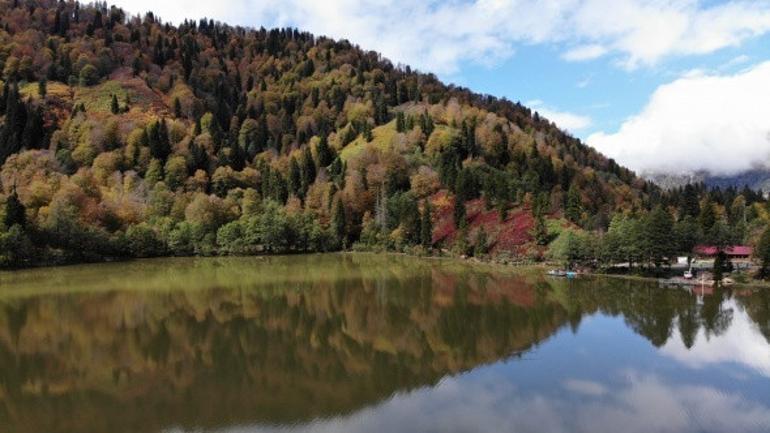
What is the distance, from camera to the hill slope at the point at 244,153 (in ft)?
262

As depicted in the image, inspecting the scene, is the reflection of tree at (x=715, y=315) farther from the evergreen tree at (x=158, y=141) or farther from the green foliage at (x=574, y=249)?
the evergreen tree at (x=158, y=141)

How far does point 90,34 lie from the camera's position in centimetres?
15288

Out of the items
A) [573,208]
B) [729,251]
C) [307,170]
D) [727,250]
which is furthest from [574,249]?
[307,170]

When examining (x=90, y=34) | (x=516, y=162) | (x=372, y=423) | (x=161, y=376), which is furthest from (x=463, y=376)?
(x=90, y=34)

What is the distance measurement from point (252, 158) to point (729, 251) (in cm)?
8497

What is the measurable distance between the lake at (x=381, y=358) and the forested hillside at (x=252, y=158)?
2652cm

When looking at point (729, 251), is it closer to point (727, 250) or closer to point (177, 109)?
point (727, 250)

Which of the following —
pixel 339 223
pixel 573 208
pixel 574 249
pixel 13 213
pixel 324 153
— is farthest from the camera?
pixel 324 153

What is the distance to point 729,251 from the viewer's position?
219 ft

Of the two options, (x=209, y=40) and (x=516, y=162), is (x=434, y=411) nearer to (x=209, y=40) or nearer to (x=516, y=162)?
(x=516, y=162)

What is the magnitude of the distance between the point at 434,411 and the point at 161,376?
1156 centimetres

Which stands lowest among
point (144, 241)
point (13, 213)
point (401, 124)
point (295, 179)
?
point (144, 241)

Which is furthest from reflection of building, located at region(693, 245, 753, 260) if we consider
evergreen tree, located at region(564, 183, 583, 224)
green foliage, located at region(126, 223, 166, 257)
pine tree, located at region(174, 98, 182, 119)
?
pine tree, located at region(174, 98, 182, 119)

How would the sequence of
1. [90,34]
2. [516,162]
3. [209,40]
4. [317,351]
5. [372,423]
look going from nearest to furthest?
1. [372,423]
2. [317,351]
3. [516,162]
4. [90,34]
5. [209,40]
